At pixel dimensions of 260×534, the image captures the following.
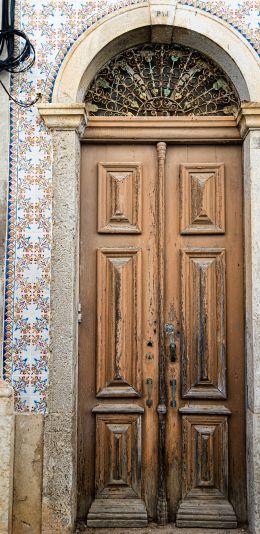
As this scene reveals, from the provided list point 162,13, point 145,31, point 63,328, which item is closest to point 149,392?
point 63,328

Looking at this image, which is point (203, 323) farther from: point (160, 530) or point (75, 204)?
point (160, 530)

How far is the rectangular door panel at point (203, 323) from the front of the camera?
404 cm

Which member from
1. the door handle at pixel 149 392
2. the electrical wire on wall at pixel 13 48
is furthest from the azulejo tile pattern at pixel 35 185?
the door handle at pixel 149 392

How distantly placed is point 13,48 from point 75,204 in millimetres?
1222

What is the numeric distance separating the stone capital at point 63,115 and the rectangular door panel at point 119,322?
0.95m

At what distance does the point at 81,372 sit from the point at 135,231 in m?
1.13

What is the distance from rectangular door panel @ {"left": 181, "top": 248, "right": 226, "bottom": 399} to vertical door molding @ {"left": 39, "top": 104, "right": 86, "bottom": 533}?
0.83m

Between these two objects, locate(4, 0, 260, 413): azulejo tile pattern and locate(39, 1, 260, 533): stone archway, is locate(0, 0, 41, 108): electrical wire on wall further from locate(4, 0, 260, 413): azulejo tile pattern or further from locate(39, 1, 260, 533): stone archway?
locate(39, 1, 260, 533): stone archway

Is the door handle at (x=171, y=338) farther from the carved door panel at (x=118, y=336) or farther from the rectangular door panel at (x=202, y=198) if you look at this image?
the rectangular door panel at (x=202, y=198)

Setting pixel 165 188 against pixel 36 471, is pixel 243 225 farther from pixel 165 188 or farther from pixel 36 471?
pixel 36 471

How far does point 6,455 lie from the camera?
3604mm

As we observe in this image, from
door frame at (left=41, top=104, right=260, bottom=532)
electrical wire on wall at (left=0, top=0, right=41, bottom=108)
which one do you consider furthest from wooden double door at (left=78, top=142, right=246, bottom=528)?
electrical wire on wall at (left=0, top=0, right=41, bottom=108)

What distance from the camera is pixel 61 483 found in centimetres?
375

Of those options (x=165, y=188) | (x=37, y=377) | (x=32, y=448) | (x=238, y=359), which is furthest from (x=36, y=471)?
(x=165, y=188)
